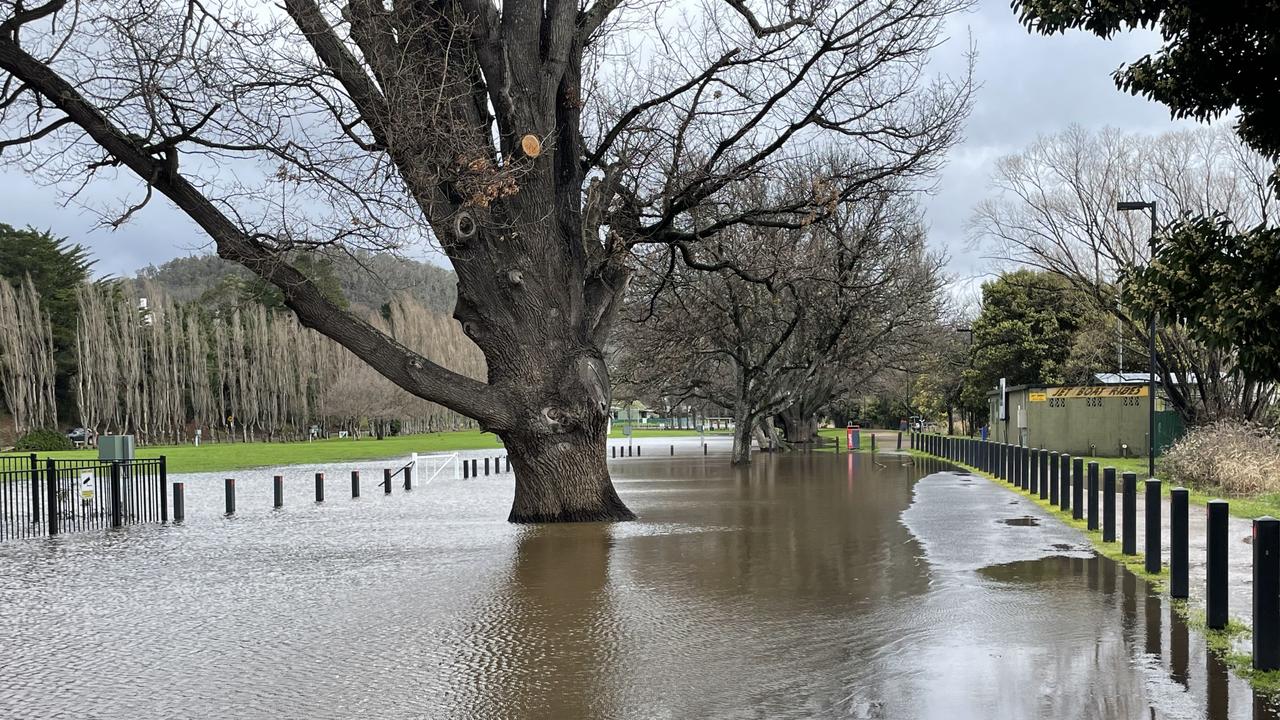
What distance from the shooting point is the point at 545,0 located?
691 inches

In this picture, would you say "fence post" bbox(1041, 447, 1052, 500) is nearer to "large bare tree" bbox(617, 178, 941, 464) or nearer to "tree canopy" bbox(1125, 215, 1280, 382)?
"large bare tree" bbox(617, 178, 941, 464)

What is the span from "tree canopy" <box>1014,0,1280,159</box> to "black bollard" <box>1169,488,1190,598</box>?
2.73 m

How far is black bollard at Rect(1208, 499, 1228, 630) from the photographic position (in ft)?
25.1

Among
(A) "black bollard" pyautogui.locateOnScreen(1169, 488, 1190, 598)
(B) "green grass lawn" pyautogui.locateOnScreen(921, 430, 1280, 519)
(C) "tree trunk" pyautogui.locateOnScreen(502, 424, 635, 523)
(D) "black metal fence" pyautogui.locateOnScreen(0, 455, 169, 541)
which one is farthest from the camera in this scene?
(D) "black metal fence" pyautogui.locateOnScreen(0, 455, 169, 541)

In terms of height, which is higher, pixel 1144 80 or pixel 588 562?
pixel 1144 80

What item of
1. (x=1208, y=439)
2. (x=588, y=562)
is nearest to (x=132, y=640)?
(x=588, y=562)

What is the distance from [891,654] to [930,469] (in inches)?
989

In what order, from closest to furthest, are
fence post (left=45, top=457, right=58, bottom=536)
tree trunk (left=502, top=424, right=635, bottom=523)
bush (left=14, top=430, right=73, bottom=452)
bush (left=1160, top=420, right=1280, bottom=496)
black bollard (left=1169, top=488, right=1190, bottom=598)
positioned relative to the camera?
black bollard (left=1169, top=488, right=1190, bottom=598) < fence post (left=45, top=457, right=58, bottom=536) < tree trunk (left=502, top=424, right=635, bottom=523) < bush (left=1160, top=420, right=1280, bottom=496) < bush (left=14, top=430, right=73, bottom=452)

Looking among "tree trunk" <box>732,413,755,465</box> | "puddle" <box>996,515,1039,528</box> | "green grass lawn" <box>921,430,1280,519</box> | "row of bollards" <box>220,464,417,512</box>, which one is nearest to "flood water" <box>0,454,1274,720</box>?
"puddle" <box>996,515,1039,528</box>

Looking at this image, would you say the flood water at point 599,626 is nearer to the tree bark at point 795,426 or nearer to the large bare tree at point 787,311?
the large bare tree at point 787,311

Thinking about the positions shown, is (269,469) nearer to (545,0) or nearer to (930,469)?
(930,469)

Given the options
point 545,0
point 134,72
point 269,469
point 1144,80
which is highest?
point 545,0

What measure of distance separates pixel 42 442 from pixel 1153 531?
55.8 metres

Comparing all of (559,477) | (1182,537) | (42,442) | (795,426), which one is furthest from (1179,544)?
(42,442)
